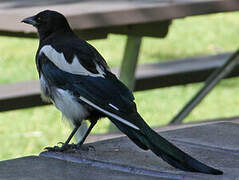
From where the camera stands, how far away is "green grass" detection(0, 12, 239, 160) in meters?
6.11

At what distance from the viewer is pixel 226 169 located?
7.51 ft

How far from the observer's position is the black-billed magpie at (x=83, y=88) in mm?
2494

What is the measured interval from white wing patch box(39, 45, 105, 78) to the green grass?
142cm

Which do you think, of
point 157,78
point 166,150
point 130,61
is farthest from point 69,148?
point 157,78

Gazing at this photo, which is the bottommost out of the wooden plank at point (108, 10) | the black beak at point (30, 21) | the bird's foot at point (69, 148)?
the bird's foot at point (69, 148)

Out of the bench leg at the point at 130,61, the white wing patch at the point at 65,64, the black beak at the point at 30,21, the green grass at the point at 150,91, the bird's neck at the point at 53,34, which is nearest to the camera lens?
the white wing patch at the point at 65,64

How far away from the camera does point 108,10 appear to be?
3.74 m

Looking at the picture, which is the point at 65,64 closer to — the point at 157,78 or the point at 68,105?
the point at 68,105

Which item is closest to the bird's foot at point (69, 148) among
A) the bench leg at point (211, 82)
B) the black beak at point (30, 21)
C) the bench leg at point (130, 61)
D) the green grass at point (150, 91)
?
the black beak at point (30, 21)

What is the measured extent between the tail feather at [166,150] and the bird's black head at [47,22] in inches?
37.6

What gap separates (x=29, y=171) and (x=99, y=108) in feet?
1.73

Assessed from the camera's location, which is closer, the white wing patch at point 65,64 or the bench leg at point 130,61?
the white wing patch at point 65,64

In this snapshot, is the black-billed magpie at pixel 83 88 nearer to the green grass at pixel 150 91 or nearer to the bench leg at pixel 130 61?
the green grass at pixel 150 91

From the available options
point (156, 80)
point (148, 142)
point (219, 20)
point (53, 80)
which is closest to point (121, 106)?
point (148, 142)
